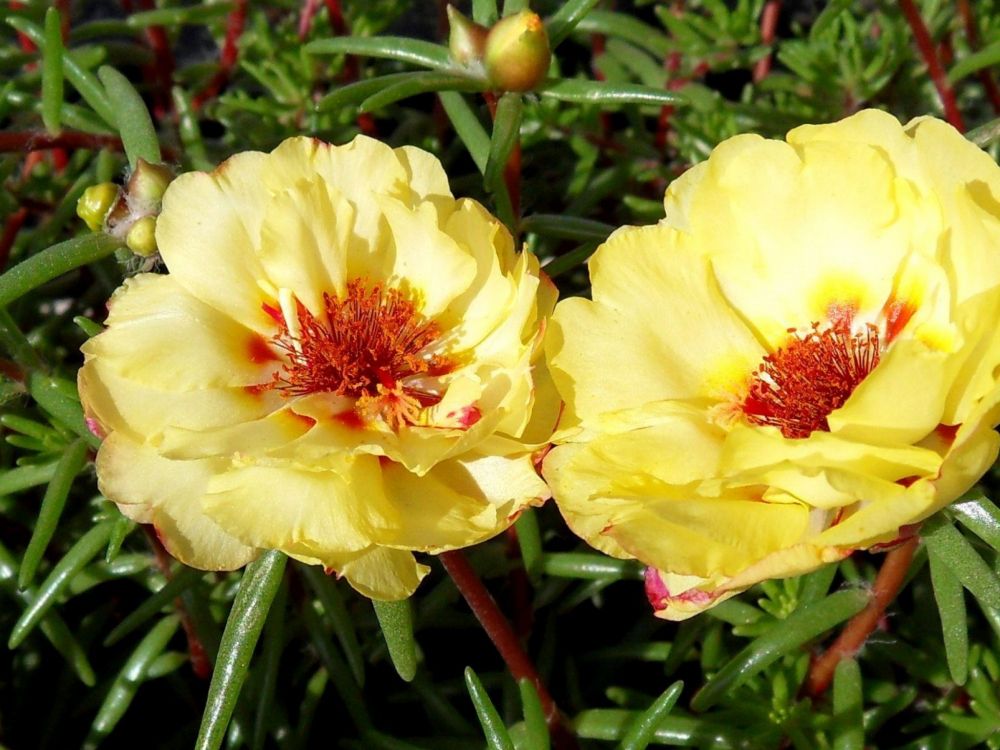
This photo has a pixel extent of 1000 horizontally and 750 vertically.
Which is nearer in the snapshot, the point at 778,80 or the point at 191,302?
the point at 191,302

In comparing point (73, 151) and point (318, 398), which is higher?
point (318, 398)

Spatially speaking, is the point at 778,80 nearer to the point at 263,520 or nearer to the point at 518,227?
the point at 518,227

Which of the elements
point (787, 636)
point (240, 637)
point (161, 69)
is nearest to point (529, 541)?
point (787, 636)

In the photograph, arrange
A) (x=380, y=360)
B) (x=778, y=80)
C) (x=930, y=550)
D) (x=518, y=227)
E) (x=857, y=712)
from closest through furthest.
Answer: (x=930, y=550) < (x=380, y=360) < (x=857, y=712) < (x=518, y=227) < (x=778, y=80)

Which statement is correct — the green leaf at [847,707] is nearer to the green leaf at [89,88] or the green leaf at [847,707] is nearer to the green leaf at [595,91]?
the green leaf at [595,91]

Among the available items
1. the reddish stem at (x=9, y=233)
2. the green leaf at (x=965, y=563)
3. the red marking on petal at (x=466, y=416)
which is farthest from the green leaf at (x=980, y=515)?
the reddish stem at (x=9, y=233)

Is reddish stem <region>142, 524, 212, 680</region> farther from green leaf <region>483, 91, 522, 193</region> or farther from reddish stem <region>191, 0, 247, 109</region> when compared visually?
reddish stem <region>191, 0, 247, 109</region>

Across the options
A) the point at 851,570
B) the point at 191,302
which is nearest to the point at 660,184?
the point at 851,570
